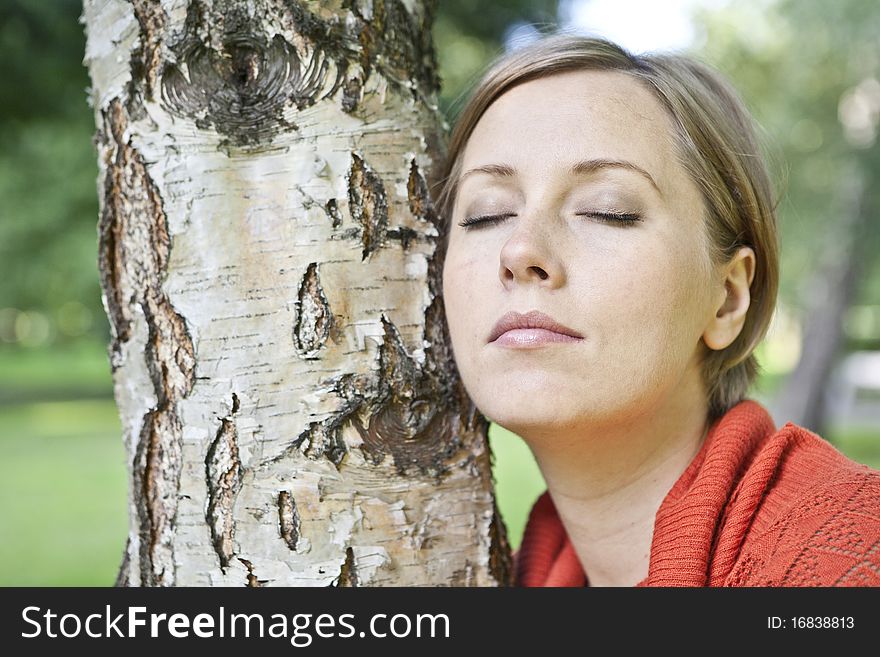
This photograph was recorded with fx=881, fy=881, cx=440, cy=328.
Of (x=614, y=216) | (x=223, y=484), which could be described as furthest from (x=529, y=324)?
(x=223, y=484)

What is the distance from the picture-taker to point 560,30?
2100 mm

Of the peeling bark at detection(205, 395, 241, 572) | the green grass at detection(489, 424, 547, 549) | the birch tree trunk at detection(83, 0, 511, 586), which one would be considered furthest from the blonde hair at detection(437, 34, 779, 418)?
the green grass at detection(489, 424, 547, 549)

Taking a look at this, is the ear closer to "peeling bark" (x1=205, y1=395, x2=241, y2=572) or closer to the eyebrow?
the eyebrow

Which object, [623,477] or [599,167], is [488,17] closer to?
[599,167]

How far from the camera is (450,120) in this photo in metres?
2.36

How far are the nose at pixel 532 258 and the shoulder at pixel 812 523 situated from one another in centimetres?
55

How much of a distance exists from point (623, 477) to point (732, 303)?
47 cm

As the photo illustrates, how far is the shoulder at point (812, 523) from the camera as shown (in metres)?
1.47

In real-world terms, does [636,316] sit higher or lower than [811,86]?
lower

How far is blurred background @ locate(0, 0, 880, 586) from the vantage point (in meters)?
5.21
